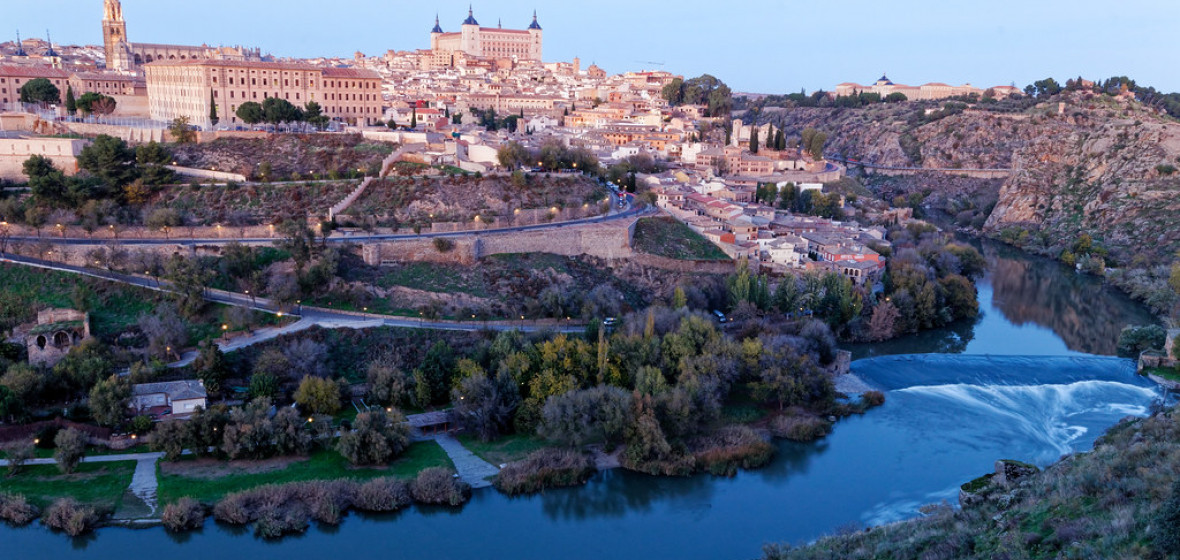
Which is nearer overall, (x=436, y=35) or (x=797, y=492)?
(x=797, y=492)

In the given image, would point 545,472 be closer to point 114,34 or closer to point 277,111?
point 277,111

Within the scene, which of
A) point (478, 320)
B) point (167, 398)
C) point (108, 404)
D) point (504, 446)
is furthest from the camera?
point (478, 320)

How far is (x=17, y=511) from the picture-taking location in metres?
14.0

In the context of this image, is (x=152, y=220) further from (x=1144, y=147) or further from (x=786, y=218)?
(x=1144, y=147)

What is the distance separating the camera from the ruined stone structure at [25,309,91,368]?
18.5m

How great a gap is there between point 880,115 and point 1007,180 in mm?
19931

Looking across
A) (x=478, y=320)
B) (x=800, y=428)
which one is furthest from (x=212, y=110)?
(x=800, y=428)

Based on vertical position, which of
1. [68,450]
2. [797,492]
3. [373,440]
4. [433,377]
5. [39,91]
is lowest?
[797,492]

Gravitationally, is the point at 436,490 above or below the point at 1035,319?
below

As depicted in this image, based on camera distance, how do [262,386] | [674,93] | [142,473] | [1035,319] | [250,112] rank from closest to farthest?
[142,473], [262,386], [1035,319], [250,112], [674,93]

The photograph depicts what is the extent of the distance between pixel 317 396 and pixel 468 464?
12.4ft

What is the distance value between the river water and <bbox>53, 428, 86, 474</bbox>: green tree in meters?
1.42

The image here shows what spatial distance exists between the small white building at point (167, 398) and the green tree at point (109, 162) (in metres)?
10.6

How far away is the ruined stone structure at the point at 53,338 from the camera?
60.6 feet
